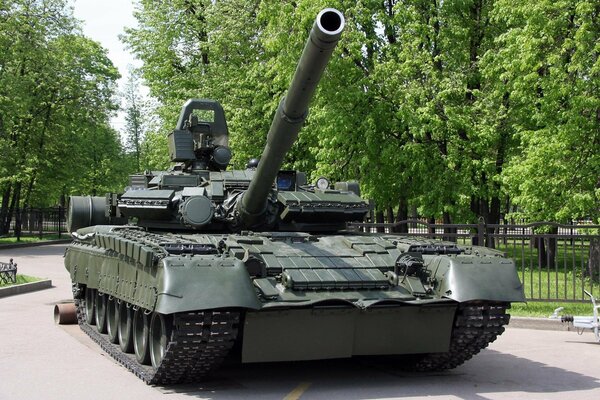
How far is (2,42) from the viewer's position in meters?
32.4

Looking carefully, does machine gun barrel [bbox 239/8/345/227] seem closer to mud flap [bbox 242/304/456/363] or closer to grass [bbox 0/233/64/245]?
mud flap [bbox 242/304/456/363]

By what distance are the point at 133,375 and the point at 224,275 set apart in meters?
2.15

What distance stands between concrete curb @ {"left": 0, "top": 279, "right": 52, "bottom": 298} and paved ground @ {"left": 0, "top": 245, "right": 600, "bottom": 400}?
4663 mm

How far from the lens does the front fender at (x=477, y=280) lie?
8.81 metres

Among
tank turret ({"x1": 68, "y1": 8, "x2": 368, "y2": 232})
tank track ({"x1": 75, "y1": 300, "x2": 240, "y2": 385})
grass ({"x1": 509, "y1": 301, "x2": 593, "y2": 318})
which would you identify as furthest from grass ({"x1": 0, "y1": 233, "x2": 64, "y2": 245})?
tank track ({"x1": 75, "y1": 300, "x2": 240, "y2": 385})

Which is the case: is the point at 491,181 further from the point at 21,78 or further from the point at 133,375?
the point at 21,78

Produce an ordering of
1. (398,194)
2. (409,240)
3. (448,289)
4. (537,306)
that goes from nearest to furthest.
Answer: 1. (448,289)
2. (409,240)
3. (537,306)
4. (398,194)

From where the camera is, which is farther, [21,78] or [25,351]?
[21,78]

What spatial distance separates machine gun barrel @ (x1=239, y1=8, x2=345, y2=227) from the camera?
285 inches

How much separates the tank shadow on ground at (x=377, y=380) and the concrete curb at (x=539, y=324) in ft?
9.25

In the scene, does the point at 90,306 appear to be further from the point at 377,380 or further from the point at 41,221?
the point at 41,221

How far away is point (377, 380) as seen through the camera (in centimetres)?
949

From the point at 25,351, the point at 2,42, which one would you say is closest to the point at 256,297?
the point at 25,351

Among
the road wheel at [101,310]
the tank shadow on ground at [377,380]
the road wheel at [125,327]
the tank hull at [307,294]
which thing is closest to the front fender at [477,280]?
the tank hull at [307,294]
